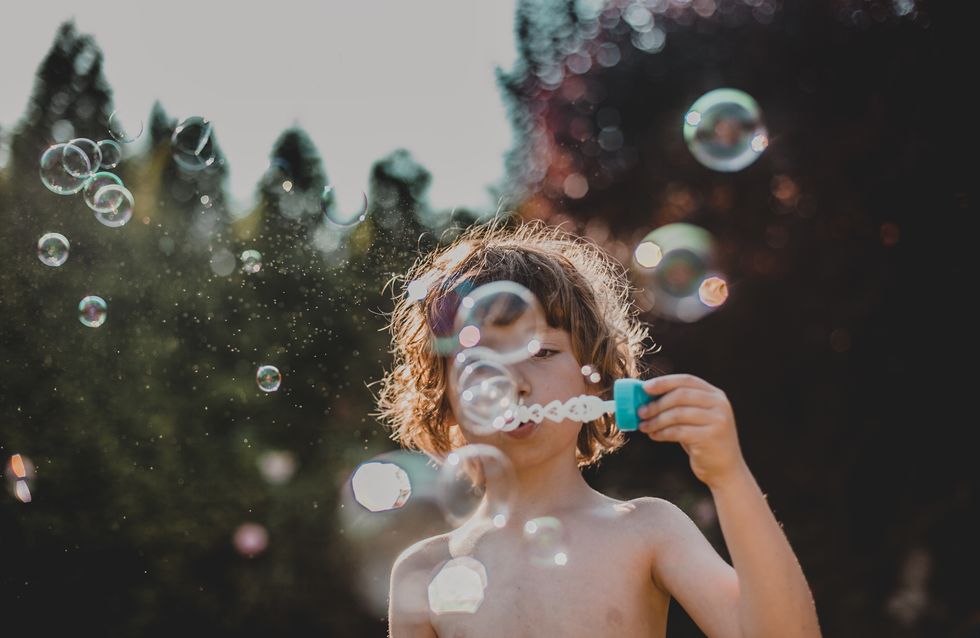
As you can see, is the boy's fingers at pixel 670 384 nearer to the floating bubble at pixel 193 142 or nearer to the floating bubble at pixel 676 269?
the floating bubble at pixel 193 142

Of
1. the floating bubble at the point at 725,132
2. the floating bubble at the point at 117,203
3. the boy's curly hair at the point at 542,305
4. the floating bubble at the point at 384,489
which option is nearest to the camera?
the boy's curly hair at the point at 542,305

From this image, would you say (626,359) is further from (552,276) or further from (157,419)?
(157,419)

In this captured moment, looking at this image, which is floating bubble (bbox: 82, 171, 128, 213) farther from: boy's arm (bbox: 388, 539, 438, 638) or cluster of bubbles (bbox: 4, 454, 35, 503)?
cluster of bubbles (bbox: 4, 454, 35, 503)

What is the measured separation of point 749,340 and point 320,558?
3.20 meters

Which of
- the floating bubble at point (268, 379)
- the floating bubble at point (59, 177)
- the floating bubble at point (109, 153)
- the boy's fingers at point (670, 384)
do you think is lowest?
the floating bubble at point (268, 379)

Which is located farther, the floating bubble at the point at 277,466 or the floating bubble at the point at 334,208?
the floating bubble at the point at 277,466

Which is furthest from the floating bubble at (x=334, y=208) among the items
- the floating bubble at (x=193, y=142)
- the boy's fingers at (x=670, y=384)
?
the boy's fingers at (x=670, y=384)

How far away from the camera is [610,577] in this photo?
1826mm

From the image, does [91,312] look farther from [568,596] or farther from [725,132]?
[568,596]

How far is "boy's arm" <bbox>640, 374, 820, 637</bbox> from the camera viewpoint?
4.82 ft

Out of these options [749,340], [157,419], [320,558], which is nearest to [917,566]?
[749,340]

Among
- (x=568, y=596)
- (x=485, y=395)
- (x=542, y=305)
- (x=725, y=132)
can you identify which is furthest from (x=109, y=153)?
(x=568, y=596)

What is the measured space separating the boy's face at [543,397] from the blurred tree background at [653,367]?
4276 millimetres

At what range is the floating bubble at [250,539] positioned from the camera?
6562 millimetres
